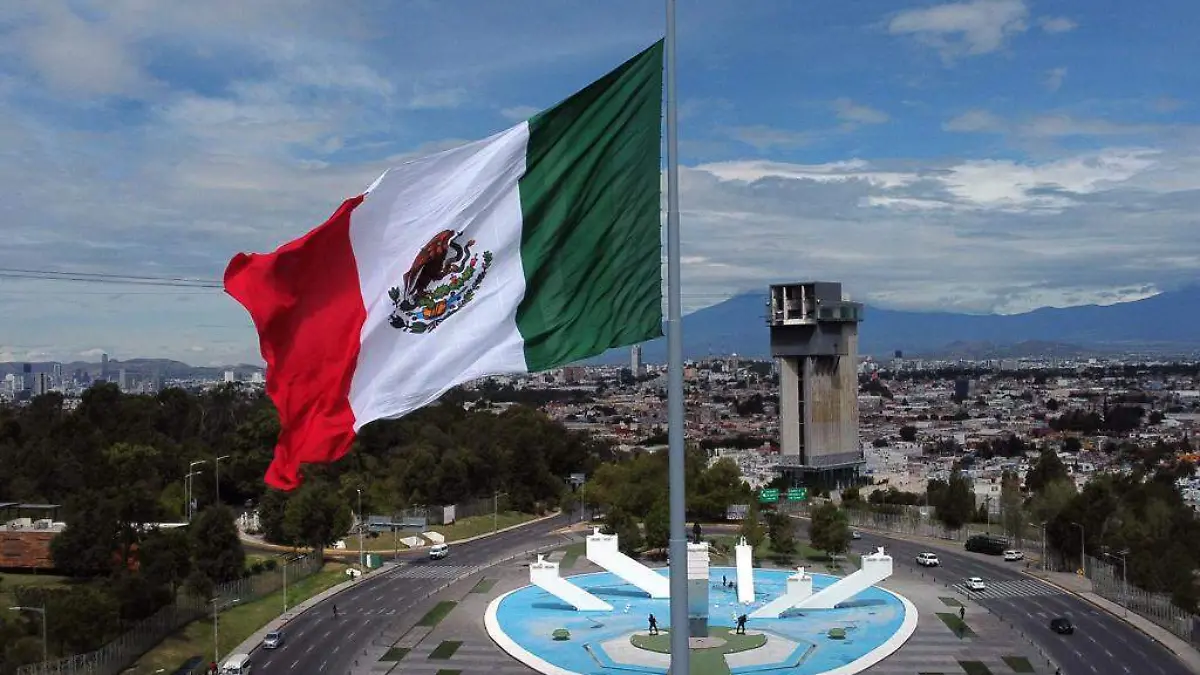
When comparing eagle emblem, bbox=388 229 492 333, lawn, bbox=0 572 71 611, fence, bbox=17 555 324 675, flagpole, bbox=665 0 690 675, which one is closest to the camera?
flagpole, bbox=665 0 690 675

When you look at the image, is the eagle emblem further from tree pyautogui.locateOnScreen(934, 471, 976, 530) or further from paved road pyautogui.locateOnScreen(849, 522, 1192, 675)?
tree pyautogui.locateOnScreen(934, 471, 976, 530)

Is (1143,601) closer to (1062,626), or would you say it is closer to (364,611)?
(1062,626)

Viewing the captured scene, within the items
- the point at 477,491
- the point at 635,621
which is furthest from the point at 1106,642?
the point at 477,491

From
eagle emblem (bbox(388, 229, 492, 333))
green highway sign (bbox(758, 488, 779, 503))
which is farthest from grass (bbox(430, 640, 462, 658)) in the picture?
green highway sign (bbox(758, 488, 779, 503))

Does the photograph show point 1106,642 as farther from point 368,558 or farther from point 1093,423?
point 1093,423

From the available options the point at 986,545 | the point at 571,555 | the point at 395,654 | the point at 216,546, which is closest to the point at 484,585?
the point at 571,555

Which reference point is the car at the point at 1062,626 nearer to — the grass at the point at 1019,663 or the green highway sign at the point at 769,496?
the grass at the point at 1019,663

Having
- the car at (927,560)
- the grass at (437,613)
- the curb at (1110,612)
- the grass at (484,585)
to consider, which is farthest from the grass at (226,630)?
the curb at (1110,612)
